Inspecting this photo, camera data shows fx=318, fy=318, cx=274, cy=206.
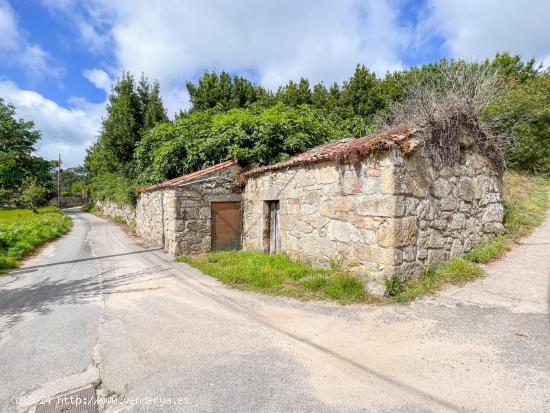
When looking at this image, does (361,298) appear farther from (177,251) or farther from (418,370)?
(177,251)

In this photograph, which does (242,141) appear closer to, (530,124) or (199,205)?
Answer: (199,205)

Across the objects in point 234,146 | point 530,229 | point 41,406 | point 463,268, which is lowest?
point 41,406

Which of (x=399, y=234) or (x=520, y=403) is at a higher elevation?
(x=399, y=234)

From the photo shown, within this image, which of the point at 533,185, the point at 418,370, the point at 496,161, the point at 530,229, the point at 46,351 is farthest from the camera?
the point at 533,185

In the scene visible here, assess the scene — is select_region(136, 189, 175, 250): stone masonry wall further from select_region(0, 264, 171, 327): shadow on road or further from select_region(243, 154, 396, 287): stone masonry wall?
select_region(243, 154, 396, 287): stone masonry wall

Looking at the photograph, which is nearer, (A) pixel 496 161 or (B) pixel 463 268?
(B) pixel 463 268

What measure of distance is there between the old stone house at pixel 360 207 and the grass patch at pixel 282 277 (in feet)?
1.08

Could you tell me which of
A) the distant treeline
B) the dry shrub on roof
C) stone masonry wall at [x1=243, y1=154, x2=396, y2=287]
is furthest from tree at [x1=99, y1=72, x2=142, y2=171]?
the dry shrub on roof

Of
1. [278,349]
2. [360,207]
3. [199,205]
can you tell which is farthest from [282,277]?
[199,205]

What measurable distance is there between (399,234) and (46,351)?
5048mm

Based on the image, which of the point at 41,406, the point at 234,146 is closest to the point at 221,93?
the point at 234,146

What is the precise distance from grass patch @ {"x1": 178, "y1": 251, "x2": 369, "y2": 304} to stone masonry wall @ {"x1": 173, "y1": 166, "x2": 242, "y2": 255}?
45.4 inches

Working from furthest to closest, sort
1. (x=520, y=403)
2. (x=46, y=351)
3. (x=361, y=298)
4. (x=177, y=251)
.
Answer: (x=177, y=251), (x=361, y=298), (x=46, y=351), (x=520, y=403)

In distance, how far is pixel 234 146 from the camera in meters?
10.4
